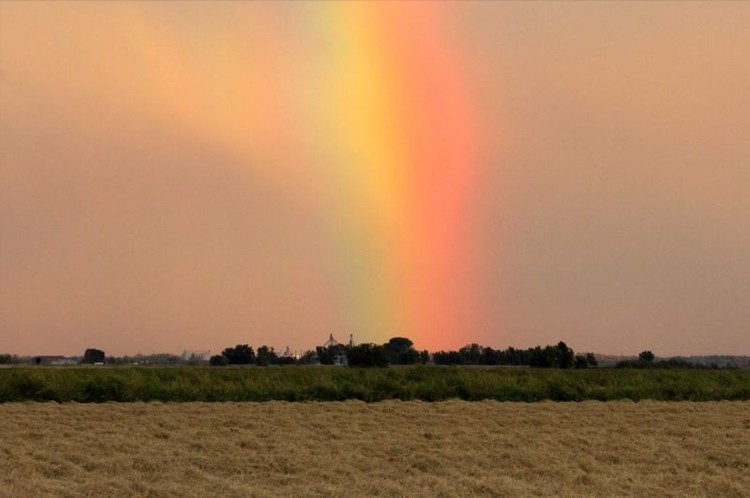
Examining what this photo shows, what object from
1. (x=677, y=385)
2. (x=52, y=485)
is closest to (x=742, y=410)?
(x=677, y=385)

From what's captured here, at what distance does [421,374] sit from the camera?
34594mm

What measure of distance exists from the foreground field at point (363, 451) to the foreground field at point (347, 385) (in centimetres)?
459

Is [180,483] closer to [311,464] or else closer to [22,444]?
[311,464]

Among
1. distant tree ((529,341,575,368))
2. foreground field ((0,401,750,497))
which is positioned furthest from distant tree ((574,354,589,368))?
foreground field ((0,401,750,497))

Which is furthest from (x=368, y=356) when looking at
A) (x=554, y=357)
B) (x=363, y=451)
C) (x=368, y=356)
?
(x=363, y=451)

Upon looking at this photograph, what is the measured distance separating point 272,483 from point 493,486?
310 centimetres

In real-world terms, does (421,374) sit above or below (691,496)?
above

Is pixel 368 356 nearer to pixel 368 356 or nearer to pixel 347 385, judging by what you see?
pixel 368 356

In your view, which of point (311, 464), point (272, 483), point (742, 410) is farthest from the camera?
point (742, 410)

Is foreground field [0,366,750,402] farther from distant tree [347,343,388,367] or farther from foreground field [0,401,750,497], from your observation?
distant tree [347,343,388,367]

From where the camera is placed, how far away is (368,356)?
4672 cm

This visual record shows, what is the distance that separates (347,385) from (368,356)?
16020mm

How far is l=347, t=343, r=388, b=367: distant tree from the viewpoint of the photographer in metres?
46.5

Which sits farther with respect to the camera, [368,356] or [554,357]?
[554,357]
